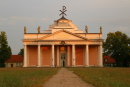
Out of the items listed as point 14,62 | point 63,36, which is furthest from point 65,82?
point 14,62

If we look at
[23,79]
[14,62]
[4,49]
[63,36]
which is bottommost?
[14,62]

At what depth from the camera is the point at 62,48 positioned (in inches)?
2820

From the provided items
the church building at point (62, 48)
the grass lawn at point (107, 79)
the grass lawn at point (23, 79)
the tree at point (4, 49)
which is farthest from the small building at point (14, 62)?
A: the grass lawn at point (107, 79)

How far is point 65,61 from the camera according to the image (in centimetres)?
7188

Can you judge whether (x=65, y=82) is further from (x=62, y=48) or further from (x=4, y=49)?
(x=4, y=49)

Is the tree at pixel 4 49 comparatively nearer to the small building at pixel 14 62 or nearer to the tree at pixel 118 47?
the small building at pixel 14 62

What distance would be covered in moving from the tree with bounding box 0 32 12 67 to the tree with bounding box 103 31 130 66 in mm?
29216

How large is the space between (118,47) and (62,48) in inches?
640

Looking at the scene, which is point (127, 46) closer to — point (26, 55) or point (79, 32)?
point (79, 32)

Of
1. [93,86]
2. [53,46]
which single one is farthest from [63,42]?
[93,86]

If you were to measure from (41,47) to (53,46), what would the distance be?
5.25 m

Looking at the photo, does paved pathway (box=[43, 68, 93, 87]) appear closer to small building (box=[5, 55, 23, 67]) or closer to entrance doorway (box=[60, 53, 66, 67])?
entrance doorway (box=[60, 53, 66, 67])

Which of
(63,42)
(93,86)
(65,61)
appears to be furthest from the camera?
(65,61)

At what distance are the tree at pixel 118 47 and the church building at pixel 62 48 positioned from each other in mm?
4612
